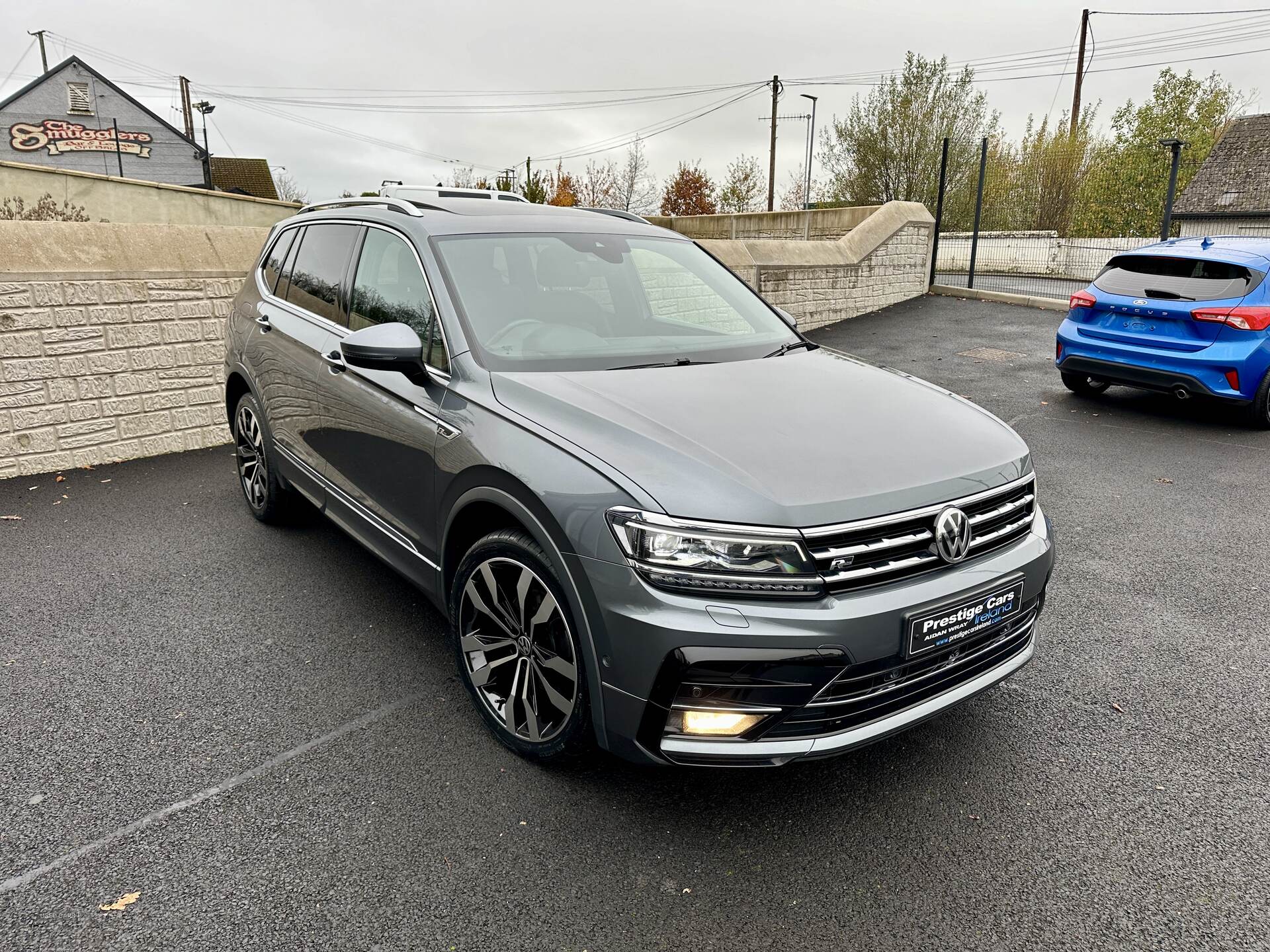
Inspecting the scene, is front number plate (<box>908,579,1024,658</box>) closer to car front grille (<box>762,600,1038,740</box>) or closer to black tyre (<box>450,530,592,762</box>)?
car front grille (<box>762,600,1038,740</box>)

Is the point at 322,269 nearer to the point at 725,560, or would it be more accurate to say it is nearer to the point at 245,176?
the point at 725,560

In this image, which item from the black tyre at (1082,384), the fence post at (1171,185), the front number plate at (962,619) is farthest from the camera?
the fence post at (1171,185)

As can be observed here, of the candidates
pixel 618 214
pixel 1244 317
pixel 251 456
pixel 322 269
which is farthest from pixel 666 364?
pixel 1244 317

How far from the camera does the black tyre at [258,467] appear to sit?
496 cm

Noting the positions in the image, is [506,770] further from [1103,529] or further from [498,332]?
[1103,529]

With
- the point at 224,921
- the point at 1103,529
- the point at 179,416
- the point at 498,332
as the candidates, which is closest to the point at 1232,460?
the point at 1103,529

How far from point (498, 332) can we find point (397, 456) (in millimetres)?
654

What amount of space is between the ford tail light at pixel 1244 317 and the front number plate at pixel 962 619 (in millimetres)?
6132

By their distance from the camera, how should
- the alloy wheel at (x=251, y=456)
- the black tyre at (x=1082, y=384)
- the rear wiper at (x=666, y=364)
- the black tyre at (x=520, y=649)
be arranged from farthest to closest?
the black tyre at (x=1082, y=384), the alloy wheel at (x=251, y=456), the rear wiper at (x=666, y=364), the black tyre at (x=520, y=649)

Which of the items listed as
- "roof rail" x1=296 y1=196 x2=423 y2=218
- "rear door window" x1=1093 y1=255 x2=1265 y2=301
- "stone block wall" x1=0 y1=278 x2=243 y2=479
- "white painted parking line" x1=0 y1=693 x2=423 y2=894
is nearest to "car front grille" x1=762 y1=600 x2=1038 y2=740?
"white painted parking line" x1=0 y1=693 x2=423 y2=894

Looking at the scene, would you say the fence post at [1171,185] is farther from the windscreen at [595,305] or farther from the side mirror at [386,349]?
the side mirror at [386,349]

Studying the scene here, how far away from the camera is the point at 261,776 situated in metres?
2.90

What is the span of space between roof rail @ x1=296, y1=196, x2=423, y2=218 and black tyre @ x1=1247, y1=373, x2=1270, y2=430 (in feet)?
23.9

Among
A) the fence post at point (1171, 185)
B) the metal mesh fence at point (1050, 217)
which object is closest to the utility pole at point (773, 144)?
the metal mesh fence at point (1050, 217)
